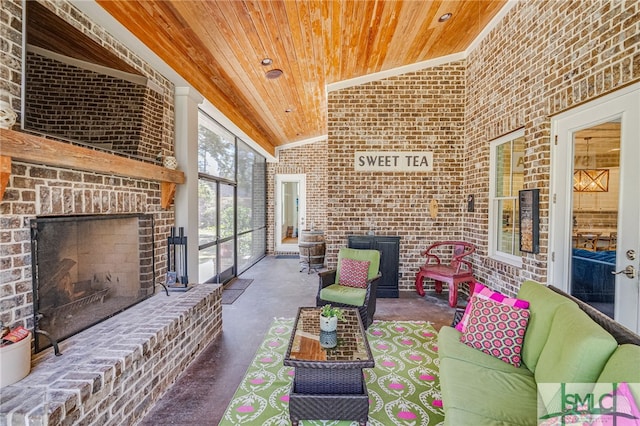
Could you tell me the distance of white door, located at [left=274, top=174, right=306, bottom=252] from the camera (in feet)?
26.7

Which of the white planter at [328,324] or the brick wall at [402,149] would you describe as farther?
the brick wall at [402,149]

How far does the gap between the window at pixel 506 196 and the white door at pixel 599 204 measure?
69 centimetres

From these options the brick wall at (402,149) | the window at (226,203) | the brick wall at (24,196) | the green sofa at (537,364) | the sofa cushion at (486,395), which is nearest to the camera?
the green sofa at (537,364)

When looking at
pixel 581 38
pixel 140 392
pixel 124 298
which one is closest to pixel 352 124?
pixel 581 38

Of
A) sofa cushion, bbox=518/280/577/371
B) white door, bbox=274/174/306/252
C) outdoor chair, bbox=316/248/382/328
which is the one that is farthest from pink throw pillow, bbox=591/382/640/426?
white door, bbox=274/174/306/252

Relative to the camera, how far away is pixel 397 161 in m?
4.92

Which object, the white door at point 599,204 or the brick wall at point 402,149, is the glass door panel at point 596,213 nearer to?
the white door at point 599,204

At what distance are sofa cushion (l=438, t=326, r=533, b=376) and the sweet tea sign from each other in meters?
3.21

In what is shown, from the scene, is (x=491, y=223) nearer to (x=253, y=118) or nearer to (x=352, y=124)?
(x=352, y=124)

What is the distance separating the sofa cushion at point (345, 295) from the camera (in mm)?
3279

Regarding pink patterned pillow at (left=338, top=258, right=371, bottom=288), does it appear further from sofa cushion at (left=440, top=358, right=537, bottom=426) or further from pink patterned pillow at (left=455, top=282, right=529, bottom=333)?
sofa cushion at (left=440, top=358, right=537, bottom=426)

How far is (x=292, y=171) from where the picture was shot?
8141mm

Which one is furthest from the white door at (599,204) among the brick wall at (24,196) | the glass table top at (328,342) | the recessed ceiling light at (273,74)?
the brick wall at (24,196)

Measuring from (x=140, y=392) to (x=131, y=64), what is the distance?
2.64 metres
